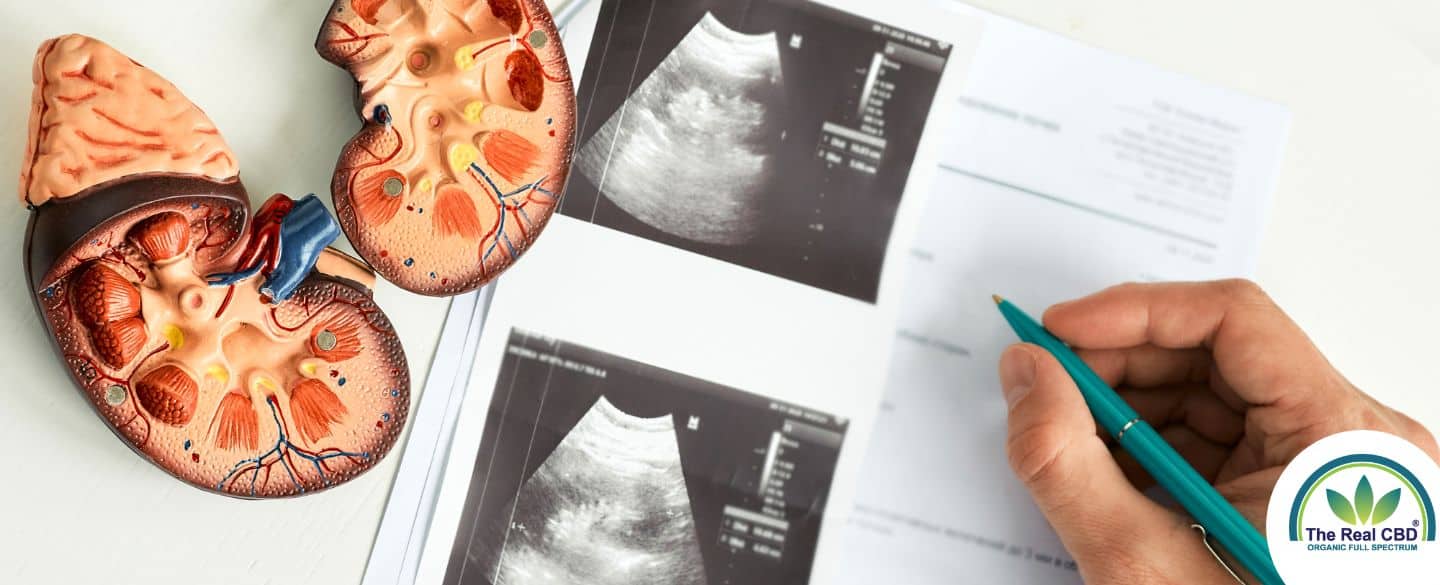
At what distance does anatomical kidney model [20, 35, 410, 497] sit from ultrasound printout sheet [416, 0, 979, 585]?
79mm

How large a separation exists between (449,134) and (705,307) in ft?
0.50

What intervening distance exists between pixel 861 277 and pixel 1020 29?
162mm

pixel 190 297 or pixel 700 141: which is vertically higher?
pixel 700 141

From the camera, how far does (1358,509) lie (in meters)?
0.50

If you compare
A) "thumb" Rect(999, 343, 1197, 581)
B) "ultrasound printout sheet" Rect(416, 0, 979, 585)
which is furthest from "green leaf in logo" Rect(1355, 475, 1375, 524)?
"ultrasound printout sheet" Rect(416, 0, 979, 585)

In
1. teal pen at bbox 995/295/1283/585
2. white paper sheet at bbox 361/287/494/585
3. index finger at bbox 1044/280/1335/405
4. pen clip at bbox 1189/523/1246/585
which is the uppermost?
index finger at bbox 1044/280/1335/405

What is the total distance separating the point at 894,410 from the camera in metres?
0.52

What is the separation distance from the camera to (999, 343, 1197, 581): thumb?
45 centimetres

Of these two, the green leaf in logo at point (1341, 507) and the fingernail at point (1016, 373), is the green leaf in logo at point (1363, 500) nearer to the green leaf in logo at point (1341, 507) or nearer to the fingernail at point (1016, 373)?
the green leaf in logo at point (1341, 507)

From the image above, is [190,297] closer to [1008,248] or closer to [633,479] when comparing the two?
[633,479]

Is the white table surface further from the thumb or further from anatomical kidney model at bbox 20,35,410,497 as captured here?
the thumb

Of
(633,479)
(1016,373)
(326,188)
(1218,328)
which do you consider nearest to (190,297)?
(326,188)

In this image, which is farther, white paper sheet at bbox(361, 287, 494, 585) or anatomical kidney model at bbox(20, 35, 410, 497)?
white paper sheet at bbox(361, 287, 494, 585)

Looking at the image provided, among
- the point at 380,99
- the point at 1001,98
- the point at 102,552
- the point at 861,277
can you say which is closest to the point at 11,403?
the point at 102,552
